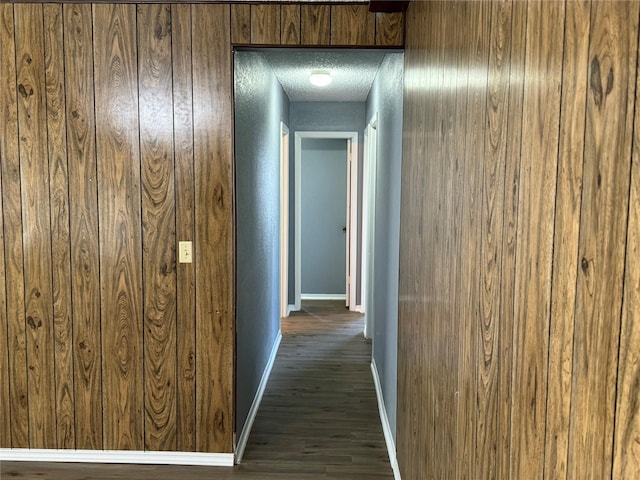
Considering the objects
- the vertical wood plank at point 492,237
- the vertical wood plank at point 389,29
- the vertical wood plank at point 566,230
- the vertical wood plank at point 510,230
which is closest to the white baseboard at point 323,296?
the vertical wood plank at point 389,29

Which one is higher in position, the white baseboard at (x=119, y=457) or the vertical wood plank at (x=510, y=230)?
the vertical wood plank at (x=510, y=230)

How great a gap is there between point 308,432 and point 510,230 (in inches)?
94.7

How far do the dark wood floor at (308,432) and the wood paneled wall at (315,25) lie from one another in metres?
2.12

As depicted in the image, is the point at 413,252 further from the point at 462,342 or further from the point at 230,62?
the point at 230,62

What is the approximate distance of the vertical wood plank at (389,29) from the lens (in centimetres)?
254

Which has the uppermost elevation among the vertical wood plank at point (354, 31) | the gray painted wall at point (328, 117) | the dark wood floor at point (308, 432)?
the gray painted wall at point (328, 117)

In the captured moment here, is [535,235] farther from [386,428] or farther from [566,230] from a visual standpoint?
[386,428]

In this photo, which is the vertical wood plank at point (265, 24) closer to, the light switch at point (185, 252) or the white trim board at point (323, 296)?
the light switch at point (185, 252)

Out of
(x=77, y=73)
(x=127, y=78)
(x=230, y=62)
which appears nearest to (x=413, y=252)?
(x=230, y=62)

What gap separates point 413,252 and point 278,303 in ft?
9.48

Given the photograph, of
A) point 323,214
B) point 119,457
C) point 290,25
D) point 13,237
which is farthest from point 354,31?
point 323,214

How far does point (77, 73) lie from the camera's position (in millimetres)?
2568

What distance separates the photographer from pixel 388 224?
3186 millimetres

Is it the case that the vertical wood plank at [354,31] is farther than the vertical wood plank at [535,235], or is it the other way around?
the vertical wood plank at [354,31]
